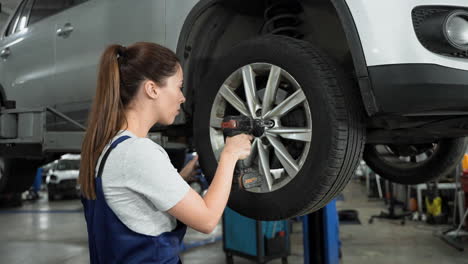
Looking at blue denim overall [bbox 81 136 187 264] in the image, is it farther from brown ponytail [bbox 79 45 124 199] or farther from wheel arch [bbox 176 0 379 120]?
wheel arch [bbox 176 0 379 120]

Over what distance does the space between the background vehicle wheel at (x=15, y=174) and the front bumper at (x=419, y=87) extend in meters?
3.08

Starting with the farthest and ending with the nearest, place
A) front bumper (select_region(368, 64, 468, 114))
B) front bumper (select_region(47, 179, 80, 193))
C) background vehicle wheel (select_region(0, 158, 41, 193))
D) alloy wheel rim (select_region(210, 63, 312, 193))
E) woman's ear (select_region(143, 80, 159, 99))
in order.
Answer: front bumper (select_region(47, 179, 80, 193)) < background vehicle wheel (select_region(0, 158, 41, 193)) < alloy wheel rim (select_region(210, 63, 312, 193)) < front bumper (select_region(368, 64, 468, 114)) < woman's ear (select_region(143, 80, 159, 99))

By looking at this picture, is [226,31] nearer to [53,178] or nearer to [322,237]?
[322,237]

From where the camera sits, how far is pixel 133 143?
93cm

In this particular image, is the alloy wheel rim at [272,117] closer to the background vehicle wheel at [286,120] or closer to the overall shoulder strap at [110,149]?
the background vehicle wheel at [286,120]

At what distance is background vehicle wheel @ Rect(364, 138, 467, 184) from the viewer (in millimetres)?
2154

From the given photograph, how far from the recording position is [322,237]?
290cm

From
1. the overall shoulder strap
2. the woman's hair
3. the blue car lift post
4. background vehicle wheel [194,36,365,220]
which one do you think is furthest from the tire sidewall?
the blue car lift post

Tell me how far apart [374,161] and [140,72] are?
Result: 1866mm

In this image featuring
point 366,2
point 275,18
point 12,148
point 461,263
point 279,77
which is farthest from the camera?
point 461,263

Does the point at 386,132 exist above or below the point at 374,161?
above

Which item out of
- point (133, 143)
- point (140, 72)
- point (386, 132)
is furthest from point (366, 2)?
point (133, 143)

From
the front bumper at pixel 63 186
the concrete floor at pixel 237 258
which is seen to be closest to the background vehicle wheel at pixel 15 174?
the concrete floor at pixel 237 258

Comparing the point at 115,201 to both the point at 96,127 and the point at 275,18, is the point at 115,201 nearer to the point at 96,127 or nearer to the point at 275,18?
the point at 96,127
